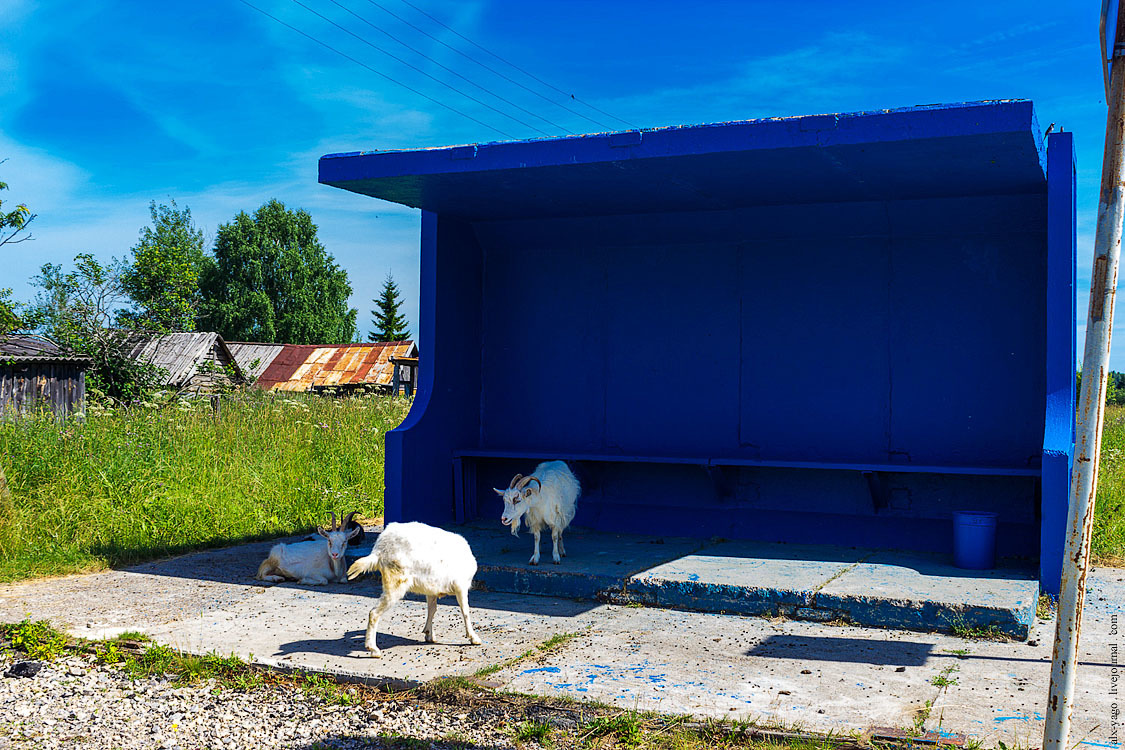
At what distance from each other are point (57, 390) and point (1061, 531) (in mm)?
23218

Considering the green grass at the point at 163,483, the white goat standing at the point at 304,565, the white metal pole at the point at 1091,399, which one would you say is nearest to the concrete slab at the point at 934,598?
the white metal pole at the point at 1091,399

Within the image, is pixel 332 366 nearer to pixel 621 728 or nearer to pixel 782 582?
pixel 782 582

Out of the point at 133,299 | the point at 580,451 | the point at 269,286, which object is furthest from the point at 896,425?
the point at 269,286

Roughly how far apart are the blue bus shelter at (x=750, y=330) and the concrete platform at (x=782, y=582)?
690 mm

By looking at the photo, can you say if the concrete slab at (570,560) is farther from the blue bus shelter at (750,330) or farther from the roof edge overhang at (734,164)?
the roof edge overhang at (734,164)

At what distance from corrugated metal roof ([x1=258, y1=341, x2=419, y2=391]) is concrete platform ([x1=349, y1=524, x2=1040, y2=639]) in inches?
1302

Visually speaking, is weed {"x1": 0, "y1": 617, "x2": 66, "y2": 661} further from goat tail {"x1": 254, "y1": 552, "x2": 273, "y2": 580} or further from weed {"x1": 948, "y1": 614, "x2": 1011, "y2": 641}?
weed {"x1": 948, "y1": 614, "x2": 1011, "y2": 641}

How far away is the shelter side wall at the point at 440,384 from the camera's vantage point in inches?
383

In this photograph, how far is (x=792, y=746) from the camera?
4559 mm

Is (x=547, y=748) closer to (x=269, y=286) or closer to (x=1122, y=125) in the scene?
(x=1122, y=125)

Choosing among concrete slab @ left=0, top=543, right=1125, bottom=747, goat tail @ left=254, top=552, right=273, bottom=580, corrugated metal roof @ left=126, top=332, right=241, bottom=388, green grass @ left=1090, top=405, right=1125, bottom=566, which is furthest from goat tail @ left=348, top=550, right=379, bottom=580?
corrugated metal roof @ left=126, top=332, right=241, bottom=388

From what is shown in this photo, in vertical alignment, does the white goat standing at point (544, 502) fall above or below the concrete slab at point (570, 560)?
above

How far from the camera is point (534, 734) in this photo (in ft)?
16.0

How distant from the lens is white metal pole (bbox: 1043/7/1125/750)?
144 inches
